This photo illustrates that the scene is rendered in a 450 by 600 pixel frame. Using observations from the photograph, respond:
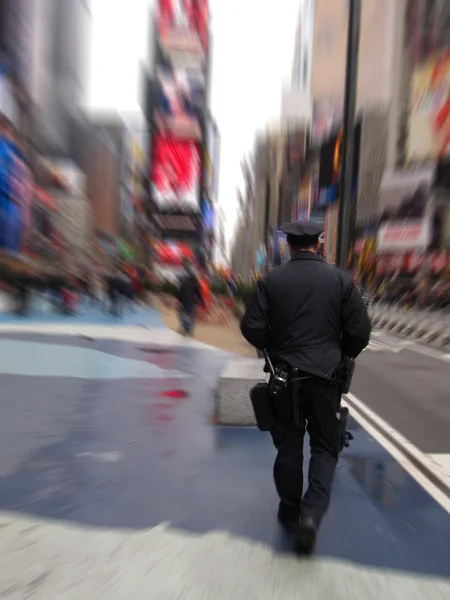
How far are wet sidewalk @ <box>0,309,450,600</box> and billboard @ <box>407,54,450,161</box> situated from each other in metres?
34.4

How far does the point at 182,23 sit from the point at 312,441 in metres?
79.2

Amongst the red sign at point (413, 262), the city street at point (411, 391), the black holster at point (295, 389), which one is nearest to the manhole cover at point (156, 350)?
the city street at point (411, 391)

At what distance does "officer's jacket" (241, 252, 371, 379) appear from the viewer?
3.82 meters

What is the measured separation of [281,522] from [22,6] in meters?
64.6

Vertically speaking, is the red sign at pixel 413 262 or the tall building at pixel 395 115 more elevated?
the tall building at pixel 395 115

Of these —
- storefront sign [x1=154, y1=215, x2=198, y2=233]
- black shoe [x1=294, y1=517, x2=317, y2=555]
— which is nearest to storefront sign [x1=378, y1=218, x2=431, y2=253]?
storefront sign [x1=154, y1=215, x2=198, y2=233]

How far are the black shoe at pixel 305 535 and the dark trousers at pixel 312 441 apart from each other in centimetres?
10

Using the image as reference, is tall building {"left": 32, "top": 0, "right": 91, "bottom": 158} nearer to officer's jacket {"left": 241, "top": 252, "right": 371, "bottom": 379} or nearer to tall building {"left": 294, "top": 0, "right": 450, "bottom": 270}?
tall building {"left": 294, "top": 0, "right": 450, "bottom": 270}

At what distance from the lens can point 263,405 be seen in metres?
3.87

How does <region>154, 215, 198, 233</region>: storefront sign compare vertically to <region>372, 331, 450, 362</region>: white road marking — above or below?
above

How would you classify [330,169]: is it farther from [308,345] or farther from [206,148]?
[308,345]

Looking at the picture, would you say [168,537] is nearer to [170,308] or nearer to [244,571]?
[244,571]

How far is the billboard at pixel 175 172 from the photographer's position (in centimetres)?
7488

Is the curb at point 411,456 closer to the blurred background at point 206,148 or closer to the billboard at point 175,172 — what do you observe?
the blurred background at point 206,148
